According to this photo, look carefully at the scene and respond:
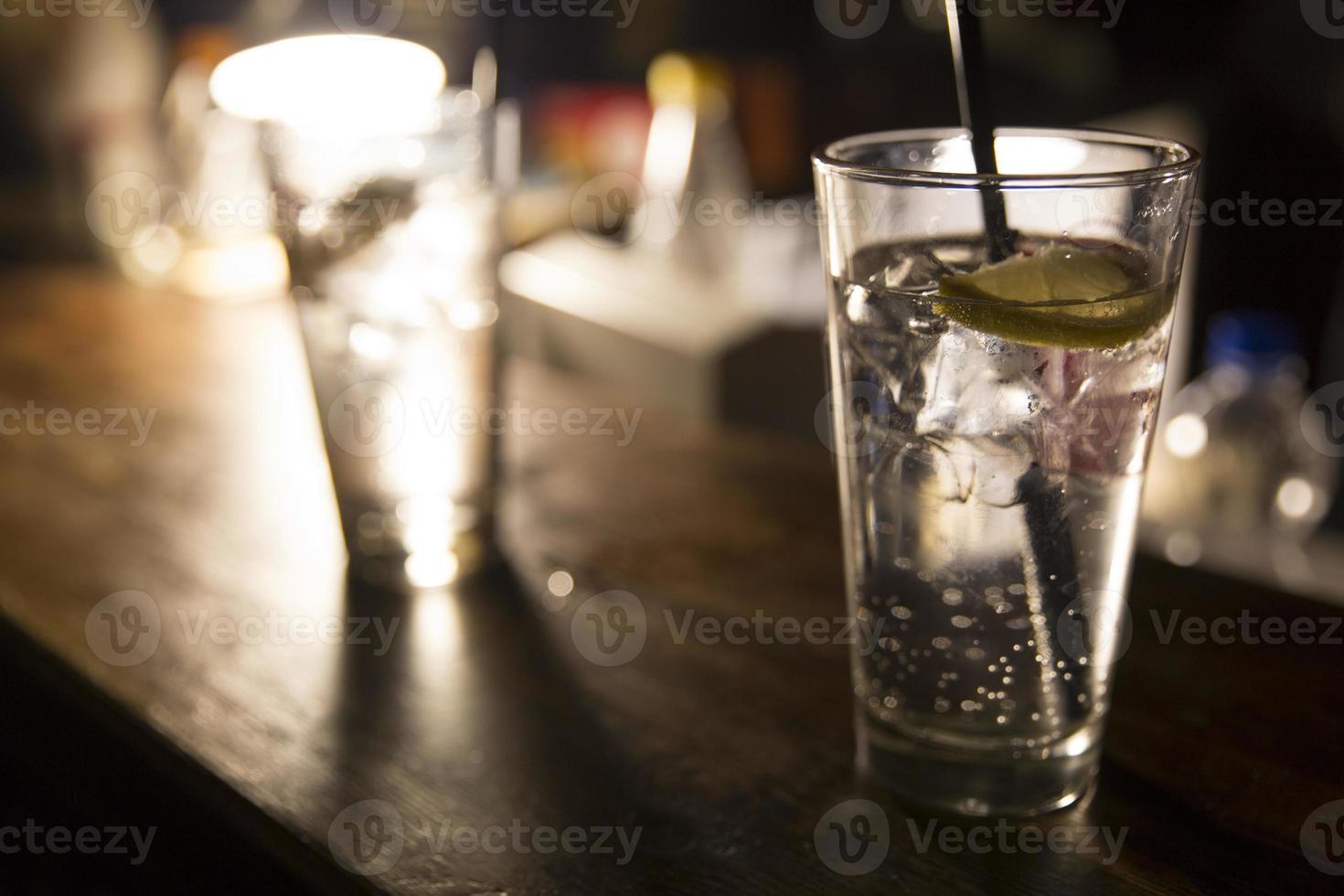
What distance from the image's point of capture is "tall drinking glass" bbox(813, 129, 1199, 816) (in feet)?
1.92

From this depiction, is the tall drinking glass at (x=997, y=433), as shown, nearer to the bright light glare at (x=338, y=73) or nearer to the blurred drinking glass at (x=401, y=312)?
the blurred drinking glass at (x=401, y=312)

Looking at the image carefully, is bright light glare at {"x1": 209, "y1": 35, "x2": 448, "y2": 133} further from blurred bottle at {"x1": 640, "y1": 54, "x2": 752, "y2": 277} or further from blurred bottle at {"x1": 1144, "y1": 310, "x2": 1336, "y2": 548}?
blurred bottle at {"x1": 1144, "y1": 310, "x2": 1336, "y2": 548}

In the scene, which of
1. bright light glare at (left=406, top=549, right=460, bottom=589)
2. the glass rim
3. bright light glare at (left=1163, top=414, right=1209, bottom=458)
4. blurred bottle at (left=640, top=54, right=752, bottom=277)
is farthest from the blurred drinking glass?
bright light glare at (left=1163, top=414, right=1209, bottom=458)

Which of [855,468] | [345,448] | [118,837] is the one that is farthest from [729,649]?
[118,837]

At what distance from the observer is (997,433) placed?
1.96 feet

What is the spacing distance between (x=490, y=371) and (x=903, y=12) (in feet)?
10.5

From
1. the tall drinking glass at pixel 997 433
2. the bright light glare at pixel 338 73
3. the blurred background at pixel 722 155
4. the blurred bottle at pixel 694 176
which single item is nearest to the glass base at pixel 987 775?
the tall drinking glass at pixel 997 433

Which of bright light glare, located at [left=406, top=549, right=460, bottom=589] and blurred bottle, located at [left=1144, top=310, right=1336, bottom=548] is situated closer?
bright light glare, located at [left=406, top=549, right=460, bottom=589]

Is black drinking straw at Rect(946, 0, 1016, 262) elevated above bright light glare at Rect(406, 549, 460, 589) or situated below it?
above

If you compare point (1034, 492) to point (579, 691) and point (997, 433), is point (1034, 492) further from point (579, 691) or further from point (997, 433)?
point (579, 691)

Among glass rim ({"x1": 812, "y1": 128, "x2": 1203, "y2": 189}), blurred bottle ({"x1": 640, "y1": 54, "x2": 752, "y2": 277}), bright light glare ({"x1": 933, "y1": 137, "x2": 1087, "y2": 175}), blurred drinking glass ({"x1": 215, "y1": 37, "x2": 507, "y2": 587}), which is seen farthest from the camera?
blurred bottle ({"x1": 640, "y1": 54, "x2": 752, "y2": 277})

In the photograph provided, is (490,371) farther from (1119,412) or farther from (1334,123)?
(1334,123)

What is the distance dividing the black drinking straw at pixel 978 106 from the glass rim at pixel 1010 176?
0.04 meters

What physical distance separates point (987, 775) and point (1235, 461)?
199 centimetres
